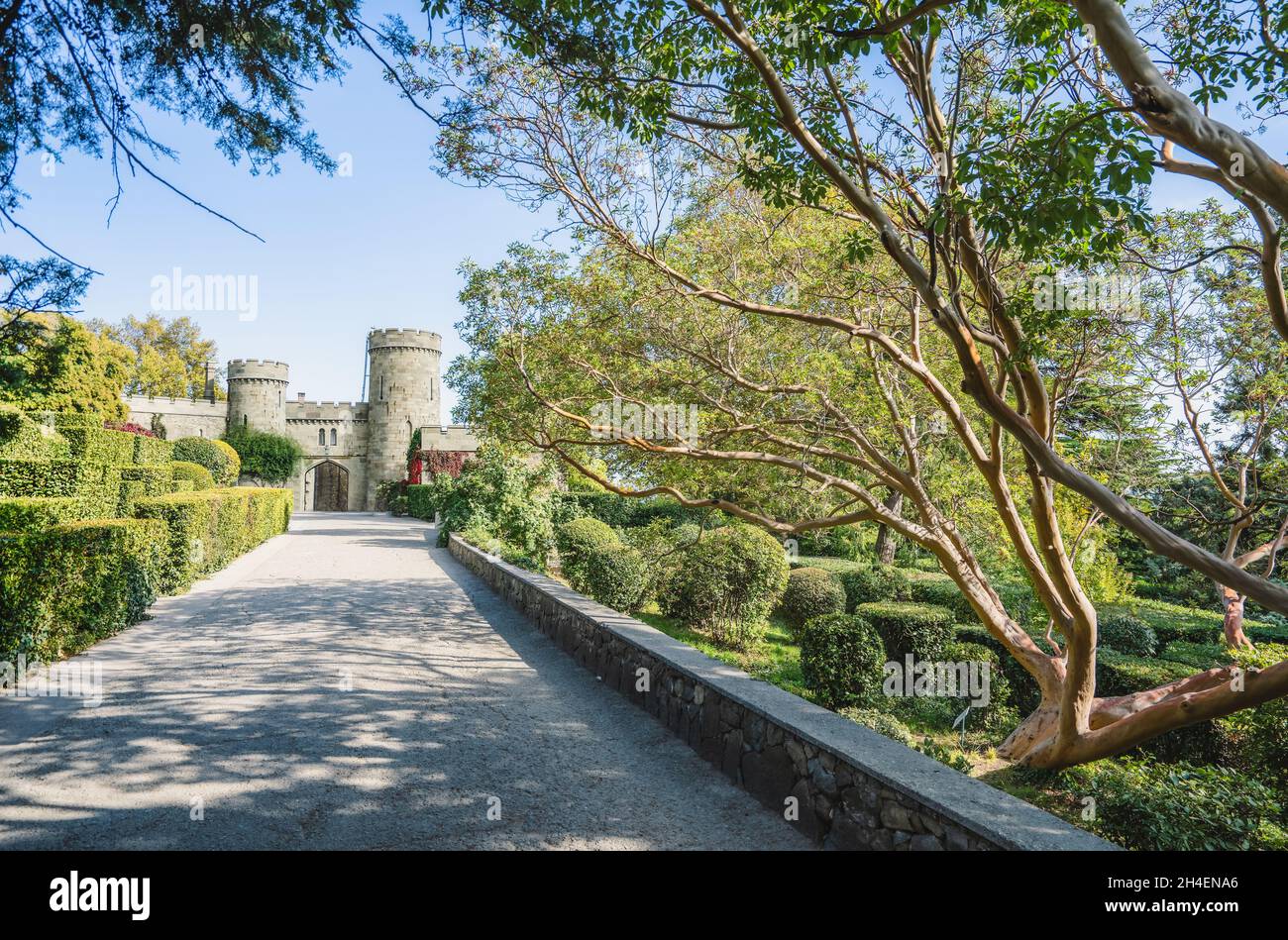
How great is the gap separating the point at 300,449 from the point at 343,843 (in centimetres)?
4091

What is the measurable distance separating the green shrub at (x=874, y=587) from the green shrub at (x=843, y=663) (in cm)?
488

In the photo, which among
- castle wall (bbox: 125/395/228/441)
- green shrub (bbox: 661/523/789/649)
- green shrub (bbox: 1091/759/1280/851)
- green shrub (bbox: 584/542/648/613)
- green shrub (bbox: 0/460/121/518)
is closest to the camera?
green shrub (bbox: 1091/759/1280/851)

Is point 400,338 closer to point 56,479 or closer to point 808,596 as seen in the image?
point 56,479

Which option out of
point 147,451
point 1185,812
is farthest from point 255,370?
point 1185,812

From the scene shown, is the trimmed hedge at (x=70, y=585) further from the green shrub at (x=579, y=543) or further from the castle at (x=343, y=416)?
the castle at (x=343, y=416)

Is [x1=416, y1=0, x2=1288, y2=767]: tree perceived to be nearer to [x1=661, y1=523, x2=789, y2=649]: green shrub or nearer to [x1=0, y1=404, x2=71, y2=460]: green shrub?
[x1=661, y1=523, x2=789, y2=649]: green shrub

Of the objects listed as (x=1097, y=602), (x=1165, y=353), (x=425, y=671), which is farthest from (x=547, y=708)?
(x=1097, y=602)

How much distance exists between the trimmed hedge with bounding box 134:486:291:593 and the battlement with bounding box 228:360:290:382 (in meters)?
24.6

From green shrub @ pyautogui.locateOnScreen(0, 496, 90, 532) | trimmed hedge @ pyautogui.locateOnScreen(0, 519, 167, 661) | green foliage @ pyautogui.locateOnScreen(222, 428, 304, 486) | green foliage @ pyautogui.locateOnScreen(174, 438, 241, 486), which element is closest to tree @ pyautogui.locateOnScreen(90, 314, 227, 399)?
green foliage @ pyautogui.locateOnScreen(222, 428, 304, 486)

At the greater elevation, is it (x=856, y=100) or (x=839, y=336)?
(x=856, y=100)

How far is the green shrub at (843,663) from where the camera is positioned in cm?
759

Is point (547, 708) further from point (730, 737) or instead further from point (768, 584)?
point (768, 584)

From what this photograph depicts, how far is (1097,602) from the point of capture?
1251cm

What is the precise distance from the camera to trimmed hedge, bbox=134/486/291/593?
35.2ft
